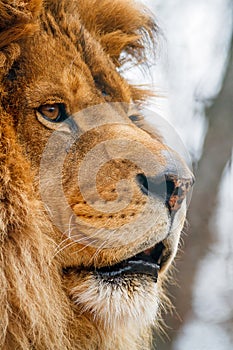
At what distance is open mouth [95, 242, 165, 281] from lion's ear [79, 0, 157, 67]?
3.24ft

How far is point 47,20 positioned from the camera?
2637 millimetres

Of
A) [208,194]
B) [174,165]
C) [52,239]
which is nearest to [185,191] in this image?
[174,165]

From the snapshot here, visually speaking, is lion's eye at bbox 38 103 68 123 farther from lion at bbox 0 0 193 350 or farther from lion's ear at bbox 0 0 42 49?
lion's ear at bbox 0 0 42 49

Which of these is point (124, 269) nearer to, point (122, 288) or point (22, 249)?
point (122, 288)

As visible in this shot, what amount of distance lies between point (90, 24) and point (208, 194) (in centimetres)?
134

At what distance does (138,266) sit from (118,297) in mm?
123

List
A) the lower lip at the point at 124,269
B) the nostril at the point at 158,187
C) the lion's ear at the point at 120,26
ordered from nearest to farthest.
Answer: the nostril at the point at 158,187 → the lower lip at the point at 124,269 → the lion's ear at the point at 120,26

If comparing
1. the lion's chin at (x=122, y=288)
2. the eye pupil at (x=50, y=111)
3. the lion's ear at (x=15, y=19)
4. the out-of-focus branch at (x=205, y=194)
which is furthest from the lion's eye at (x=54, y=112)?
the out-of-focus branch at (x=205, y=194)

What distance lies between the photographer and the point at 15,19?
2.41 m

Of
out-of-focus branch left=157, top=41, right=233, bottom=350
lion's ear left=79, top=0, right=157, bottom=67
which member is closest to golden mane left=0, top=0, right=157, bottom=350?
lion's ear left=79, top=0, right=157, bottom=67

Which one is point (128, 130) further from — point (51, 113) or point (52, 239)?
point (52, 239)

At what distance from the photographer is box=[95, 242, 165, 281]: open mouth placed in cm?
246

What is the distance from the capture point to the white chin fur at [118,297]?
97.0 inches

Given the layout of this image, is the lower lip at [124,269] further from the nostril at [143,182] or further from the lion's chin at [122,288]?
the nostril at [143,182]
